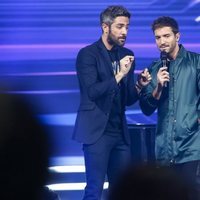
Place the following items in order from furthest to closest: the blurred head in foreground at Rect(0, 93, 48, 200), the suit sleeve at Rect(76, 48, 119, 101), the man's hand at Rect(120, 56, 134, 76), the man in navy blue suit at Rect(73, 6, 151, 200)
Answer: the man in navy blue suit at Rect(73, 6, 151, 200) → the suit sleeve at Rect(76, 48, 119, 101) → the man's hand at Rect(120, 56, 134, 76) → the blurred head in foreground at Rect(0, 93, 48, 200)

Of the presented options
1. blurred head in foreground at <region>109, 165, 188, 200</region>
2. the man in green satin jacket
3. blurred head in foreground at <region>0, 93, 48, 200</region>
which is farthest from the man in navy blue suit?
blurred head in foreground at <region>109, 165, 188, 200</region>

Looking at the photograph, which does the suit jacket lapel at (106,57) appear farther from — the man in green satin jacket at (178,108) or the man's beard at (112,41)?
the man in green satin jacket at (178,108)

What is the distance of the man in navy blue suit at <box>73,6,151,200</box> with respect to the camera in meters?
3.64

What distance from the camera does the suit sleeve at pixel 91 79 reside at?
11.6 feet

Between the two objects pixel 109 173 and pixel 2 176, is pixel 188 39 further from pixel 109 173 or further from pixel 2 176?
pixel 2 176

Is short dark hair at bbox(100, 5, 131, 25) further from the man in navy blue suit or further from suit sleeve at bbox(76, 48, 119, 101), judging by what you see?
suit sleeve at bbox(76, 48, 119, 101)

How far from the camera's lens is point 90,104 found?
3.79m

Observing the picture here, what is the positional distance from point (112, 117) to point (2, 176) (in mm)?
2191

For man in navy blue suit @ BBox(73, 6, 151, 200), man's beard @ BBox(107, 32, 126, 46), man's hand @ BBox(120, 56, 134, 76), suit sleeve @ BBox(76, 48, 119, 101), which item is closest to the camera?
man's hand @ BBox(120, 56, 134, 76)

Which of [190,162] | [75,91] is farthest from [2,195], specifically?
[75,91]

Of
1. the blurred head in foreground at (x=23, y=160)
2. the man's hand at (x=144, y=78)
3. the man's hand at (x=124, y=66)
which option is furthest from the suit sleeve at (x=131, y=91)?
the blurred head in foreground at (x=23, y=160)

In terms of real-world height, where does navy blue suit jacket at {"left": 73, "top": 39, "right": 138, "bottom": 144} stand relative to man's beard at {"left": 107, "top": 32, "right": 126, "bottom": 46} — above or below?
below

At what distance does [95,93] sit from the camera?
11.7 ft

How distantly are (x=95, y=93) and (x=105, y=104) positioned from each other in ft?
0.57
